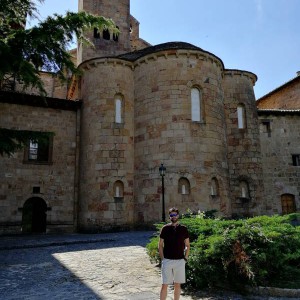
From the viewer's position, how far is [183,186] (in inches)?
627

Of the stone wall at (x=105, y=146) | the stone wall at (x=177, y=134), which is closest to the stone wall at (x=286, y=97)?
the stone wall at (x=177, y=134)

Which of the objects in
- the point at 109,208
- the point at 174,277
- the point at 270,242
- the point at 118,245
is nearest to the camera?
the point at 174,277

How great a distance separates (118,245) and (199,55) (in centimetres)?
1133

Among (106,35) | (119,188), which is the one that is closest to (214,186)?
(119,188)

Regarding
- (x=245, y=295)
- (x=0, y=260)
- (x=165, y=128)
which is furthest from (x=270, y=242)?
(x=165, y=128)

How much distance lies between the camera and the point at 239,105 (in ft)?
66.7

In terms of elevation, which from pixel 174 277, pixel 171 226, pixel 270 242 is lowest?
pixel 174 277

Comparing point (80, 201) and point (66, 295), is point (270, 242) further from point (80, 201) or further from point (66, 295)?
point (80, 201)

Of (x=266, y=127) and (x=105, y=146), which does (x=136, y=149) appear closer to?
(x=105, y=146)

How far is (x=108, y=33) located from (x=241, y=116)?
Result: 14284mm

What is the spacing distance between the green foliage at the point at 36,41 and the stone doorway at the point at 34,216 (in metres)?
10.7

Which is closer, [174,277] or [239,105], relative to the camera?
[174,277]

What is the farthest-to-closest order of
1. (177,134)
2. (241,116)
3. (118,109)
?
(241,116) → (118,109) → (177,134)

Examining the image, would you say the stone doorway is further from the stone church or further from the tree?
the tree
